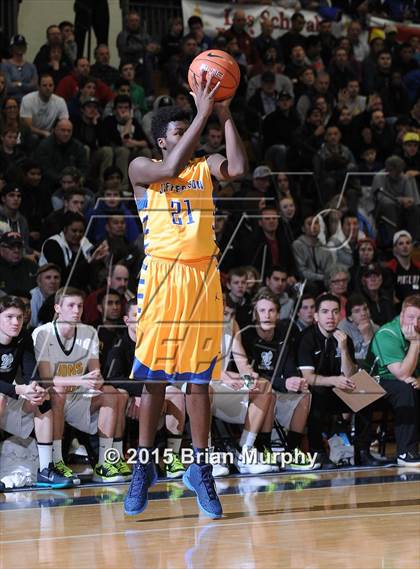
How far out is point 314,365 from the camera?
9008 millimetres

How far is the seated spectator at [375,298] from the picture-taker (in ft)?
35.4

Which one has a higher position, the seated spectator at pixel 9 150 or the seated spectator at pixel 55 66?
the seated spectator at pixel 55 66

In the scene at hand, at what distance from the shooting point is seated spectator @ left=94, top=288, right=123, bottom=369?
8.86 m

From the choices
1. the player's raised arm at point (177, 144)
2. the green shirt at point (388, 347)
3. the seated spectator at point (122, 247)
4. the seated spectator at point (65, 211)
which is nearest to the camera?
the player's raised arm at point (177, 144)

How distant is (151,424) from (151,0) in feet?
40.6

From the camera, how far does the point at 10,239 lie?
31.3ft

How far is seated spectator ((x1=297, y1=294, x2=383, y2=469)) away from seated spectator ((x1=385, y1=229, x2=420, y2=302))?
9.25 ft

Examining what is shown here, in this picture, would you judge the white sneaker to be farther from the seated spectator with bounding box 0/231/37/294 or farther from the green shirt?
the seated spectator with bounding box 0/231/37/294

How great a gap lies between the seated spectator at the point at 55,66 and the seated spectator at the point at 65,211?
11.1 feet

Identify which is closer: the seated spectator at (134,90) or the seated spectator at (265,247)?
the seated spectator at (265,247)

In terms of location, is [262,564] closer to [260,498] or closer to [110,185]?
[260,498]

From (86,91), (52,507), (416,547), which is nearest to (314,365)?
(52,507)

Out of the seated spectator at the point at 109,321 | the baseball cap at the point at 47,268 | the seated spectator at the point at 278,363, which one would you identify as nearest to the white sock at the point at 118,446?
the seated spectator at the point at 109,321

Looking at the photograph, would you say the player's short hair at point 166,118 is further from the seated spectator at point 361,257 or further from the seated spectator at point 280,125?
the seated spectator at point 280,125
